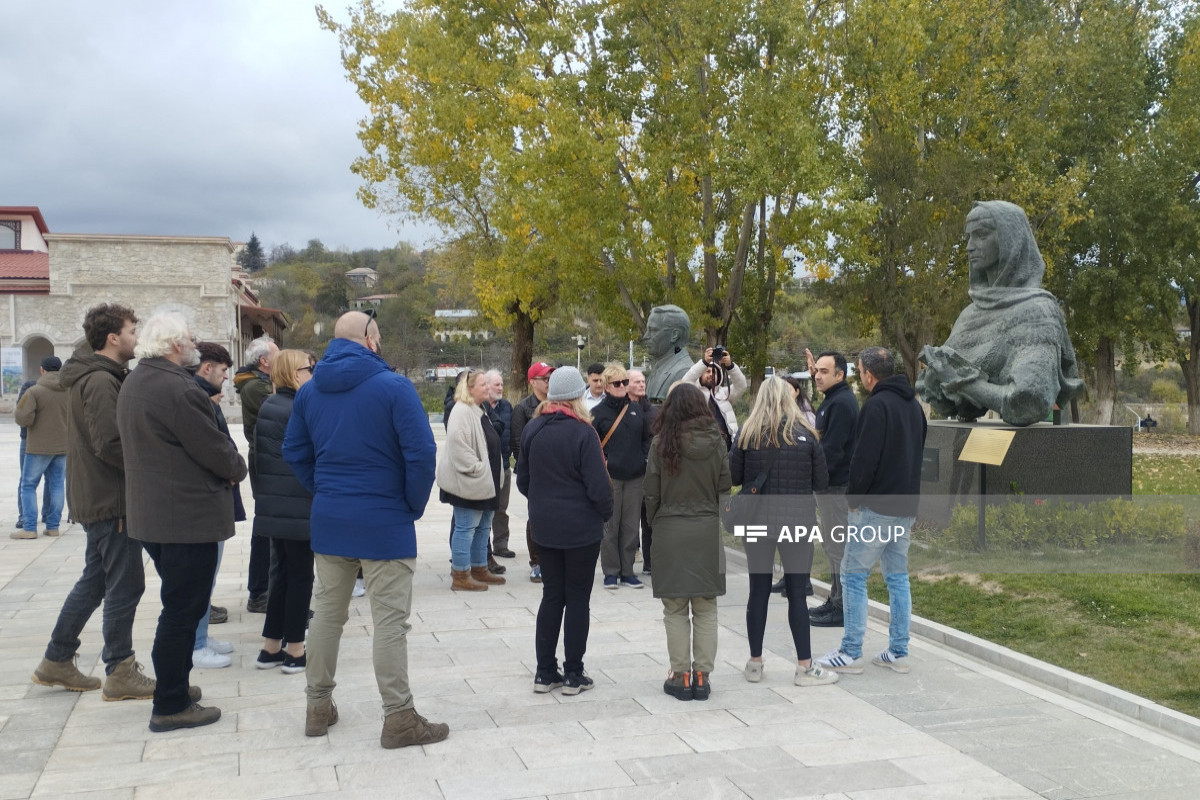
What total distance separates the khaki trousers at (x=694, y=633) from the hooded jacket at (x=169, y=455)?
7.94 feet

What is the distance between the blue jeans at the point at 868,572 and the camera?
5.83 meters

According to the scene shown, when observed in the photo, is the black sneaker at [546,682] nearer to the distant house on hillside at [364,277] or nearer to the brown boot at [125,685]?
the brown boot at [125,685]

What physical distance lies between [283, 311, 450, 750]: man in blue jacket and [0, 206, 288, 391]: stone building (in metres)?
43.7

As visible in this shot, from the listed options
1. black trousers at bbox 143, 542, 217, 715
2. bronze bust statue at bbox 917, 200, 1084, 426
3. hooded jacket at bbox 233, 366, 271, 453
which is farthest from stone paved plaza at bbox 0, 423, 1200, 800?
bronze bust statue at bbox 917, 200, 1084, 426

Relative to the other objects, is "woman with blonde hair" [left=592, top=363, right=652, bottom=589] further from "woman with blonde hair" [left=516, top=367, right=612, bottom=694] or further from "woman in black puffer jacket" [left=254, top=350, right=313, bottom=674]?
"woman in black puffer jacket" [left=254, top=350, right=313, bottom=674]

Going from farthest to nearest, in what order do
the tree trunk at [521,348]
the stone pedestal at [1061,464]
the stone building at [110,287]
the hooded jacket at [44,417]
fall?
the stone building at [110,287]
the tree trunk at [521,348]
the hooded jacket at [44,417]
the stone pedestal at [1061,464]

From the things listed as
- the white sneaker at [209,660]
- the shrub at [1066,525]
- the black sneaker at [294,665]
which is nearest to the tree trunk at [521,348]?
the shrub at [1066,525]

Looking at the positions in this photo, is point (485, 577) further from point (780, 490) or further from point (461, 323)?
point (461, 323)

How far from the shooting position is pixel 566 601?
5551mm

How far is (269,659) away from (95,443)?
5.68 ft

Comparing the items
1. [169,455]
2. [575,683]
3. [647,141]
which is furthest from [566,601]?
[647,141]

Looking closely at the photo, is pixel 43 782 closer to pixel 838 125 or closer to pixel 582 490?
pixel 582 490

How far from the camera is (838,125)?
22.1 m

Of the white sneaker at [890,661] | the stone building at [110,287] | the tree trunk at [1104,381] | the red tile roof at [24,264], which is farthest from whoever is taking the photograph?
the red tile roof at [24,264]
